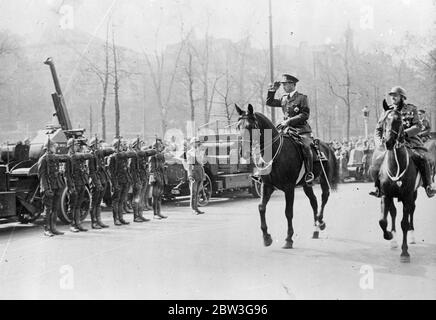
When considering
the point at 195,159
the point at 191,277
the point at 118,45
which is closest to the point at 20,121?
the point at 118,45

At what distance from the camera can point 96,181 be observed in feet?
35.7

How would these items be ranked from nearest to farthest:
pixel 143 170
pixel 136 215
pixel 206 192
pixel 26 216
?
pixel 26 216, pixel 136 215, pixel 143 170, pixel 206 192

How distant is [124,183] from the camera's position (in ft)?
37.6

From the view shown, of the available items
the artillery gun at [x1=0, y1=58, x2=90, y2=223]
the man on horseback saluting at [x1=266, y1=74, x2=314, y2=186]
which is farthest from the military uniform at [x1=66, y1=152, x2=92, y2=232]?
the man on horseback saluting at [x1=266, y1=74, x2=314, y2=186]

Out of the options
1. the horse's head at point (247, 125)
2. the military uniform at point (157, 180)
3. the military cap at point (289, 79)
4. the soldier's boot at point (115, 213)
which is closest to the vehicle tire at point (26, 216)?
the soldier's boot at point (115, 213)

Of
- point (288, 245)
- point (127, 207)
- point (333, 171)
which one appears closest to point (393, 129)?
point (288, 245)

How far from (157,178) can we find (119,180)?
60.6 inches

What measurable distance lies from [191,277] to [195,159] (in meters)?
7.32

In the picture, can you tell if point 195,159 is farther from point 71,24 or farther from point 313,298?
point 313,298

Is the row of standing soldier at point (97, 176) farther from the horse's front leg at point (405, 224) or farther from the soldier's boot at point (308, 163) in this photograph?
the horse's front leg at point (405, 224)

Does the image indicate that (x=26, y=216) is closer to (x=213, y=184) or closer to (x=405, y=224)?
(x=213, y=184)

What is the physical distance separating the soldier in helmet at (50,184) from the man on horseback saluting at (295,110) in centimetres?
444
